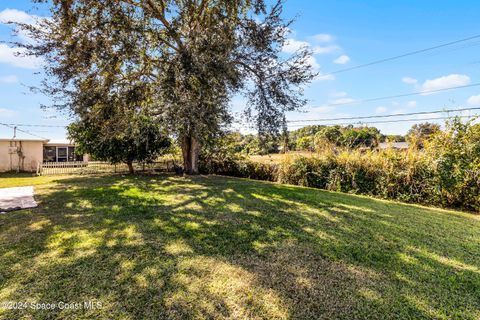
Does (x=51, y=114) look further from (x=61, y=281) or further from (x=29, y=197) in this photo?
(x=61, y=281)

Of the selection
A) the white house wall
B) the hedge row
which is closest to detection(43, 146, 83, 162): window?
the white house wall

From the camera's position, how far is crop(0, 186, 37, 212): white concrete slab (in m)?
5.74

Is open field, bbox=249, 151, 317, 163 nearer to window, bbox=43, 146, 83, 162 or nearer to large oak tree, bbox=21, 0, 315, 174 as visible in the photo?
large oak tree, bbox=21, 0, 315, 174

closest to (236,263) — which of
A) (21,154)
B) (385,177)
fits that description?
(385,177)

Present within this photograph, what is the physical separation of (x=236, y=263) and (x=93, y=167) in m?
14.6

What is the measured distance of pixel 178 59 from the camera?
20.2ft

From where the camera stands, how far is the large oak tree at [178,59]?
6.19 metres

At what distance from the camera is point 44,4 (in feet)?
22.6

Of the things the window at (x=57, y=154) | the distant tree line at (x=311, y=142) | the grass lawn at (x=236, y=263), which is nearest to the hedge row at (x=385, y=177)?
the distant tree line at (x=311, y=142)

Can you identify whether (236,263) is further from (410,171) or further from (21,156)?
(21,156)

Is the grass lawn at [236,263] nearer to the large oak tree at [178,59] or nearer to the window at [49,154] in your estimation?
the large oak tree at [178,59]

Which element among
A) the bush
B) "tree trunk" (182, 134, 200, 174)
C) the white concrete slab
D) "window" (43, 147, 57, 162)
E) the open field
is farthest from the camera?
"window" (43, 147, 57, 162)

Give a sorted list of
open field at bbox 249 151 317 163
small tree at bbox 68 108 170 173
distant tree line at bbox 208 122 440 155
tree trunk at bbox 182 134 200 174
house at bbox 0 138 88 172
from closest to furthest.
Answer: distant tree line at bbox 208 122 440 155 → small tree at bbox 68 108 170 173 → open field at bbox 249 151 317 163 → tree trunk at bbox 182 134 200 174 → house at bbox 0 138 88 172

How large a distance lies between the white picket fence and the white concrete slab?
256 inches
